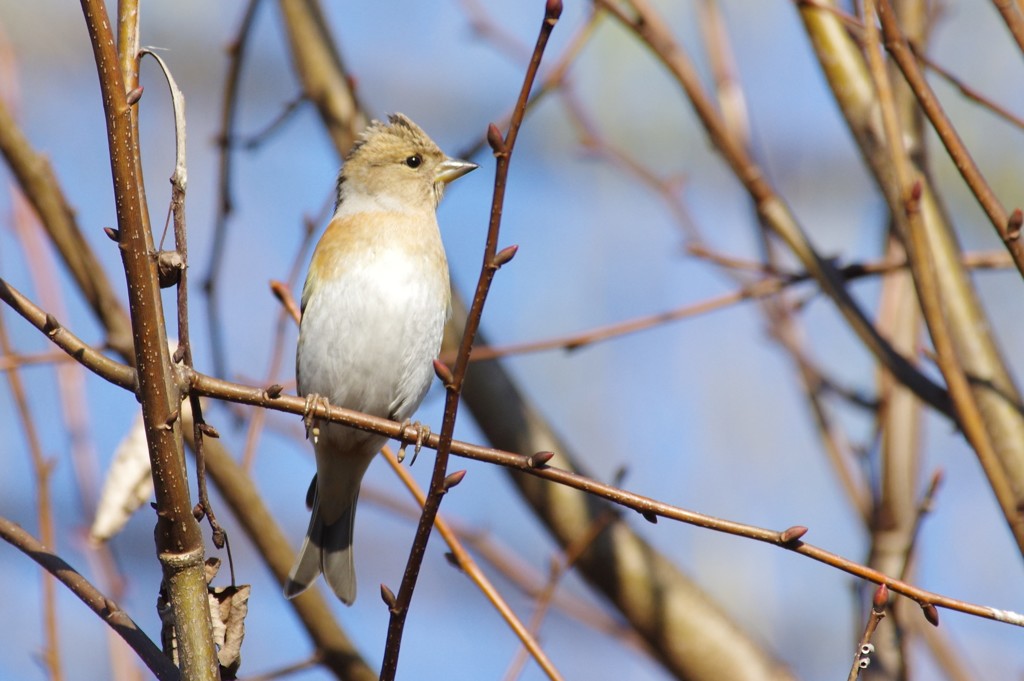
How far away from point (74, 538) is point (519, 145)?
5.89 meters

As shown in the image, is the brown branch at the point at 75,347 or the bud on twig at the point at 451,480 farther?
the brown branch at the point at 75,347

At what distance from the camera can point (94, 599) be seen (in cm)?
214

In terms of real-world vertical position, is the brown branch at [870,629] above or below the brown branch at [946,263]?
below

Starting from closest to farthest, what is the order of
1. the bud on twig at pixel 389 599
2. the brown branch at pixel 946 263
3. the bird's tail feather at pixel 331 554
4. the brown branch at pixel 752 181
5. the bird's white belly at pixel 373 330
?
the bud on twig at pixel 389 599, the brown branch at pixel 946 263, the brown branch at pixel 752 181, the bird's tail feather at pixel 331 554, the bird's white belly at pixel 373 330

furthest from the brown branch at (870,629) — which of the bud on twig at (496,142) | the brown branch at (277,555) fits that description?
the brown branch at (277,555)

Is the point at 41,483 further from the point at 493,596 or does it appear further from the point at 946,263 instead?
the point at 946,263

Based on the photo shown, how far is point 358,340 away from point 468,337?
2.14m

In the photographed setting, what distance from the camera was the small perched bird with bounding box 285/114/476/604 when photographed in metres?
3.88

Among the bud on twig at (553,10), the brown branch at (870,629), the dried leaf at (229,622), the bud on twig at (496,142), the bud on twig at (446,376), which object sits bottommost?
the brown branch at (870,629)

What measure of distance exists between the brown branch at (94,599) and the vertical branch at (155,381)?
2.4 inches

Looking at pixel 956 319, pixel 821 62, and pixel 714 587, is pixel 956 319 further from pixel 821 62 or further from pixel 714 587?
pixel 714 587

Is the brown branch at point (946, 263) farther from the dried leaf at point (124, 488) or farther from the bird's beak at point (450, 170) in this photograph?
the dried leaf at point (124, 488)

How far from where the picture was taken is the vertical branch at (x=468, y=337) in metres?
1.72

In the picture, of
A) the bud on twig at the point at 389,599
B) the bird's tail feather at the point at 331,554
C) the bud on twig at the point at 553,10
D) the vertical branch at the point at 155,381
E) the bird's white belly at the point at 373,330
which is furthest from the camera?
the bird's white belly at the point at 373,330
